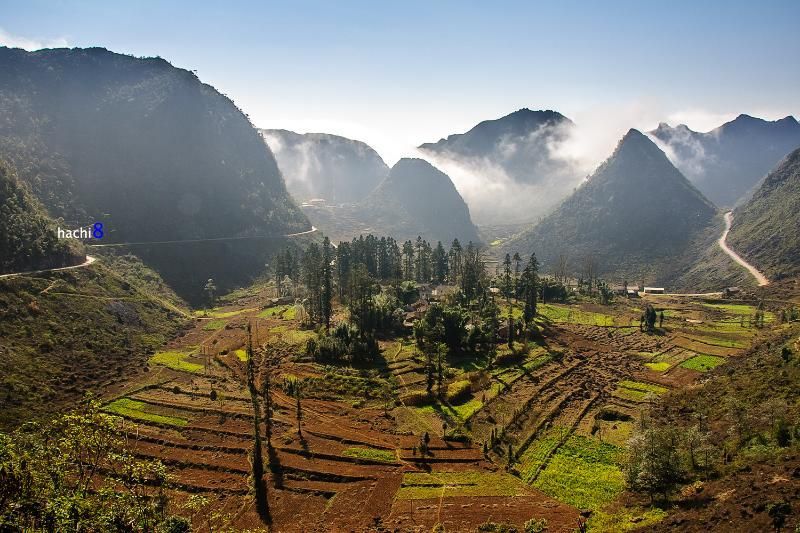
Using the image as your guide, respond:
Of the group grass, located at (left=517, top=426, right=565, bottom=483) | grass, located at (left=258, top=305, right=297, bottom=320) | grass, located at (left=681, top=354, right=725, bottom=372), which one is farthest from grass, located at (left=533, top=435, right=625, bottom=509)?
grass, located at (left=258, top=305, right=297, bottom=320)

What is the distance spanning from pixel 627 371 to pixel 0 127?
187 m

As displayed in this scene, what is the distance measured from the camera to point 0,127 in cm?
14262

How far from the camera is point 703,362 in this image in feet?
250

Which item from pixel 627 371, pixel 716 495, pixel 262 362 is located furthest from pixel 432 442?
pixel 627 371

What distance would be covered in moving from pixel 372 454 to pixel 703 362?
204 feet

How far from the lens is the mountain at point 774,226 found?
141625mm

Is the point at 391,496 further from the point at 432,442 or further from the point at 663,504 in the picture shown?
the point at 663,504

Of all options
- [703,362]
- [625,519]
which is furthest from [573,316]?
[625,519]

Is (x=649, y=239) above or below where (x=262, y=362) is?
above

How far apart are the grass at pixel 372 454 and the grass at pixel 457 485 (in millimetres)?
3231

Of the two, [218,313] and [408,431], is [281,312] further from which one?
[408,431]

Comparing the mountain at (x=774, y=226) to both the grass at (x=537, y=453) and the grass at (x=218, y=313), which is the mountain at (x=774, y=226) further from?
the grass at (x=218, y=313)

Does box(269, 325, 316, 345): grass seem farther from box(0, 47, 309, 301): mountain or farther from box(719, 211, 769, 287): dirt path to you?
box(719, 211, 769, 287): dirt path

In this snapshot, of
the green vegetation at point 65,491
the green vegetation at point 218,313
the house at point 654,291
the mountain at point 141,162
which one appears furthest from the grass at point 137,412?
the house at point 654,291
